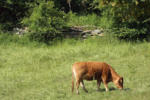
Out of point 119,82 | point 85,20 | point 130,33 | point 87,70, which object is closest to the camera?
point 87,70

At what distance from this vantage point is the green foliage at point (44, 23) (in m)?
24.0

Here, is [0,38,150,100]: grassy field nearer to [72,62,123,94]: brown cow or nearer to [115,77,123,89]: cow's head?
[115,77,123,89]: cow's head

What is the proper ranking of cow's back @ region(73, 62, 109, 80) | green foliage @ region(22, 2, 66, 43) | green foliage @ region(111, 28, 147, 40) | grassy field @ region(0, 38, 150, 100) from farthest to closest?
green foliage @ region(22, 2, 66, 43), green foliage @ region(111, 28, 147, 40), grassy field @ region(0, 38, 150, 100), cow's back @ region(73, 62, 109, 80)

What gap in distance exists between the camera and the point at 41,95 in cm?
1195

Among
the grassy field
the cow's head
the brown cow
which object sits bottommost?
the grassy field

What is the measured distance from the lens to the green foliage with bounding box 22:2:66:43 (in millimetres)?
24016

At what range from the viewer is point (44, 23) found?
24125 millimetres

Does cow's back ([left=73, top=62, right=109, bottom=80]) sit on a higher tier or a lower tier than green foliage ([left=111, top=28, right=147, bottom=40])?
higher

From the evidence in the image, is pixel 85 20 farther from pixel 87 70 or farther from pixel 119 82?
pixel 87 70

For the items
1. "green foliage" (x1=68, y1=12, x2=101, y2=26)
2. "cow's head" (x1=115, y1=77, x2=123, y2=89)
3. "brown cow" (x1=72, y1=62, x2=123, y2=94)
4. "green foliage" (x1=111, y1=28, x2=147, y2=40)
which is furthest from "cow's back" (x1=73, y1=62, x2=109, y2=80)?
"green foliage" (x1=68, y1=12, x2=101, y2=26)

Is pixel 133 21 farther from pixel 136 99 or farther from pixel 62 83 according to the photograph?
pixel 136 99

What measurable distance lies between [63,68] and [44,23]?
767 cm

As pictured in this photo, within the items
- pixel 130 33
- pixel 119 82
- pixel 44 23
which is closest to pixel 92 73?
pixel 119 82

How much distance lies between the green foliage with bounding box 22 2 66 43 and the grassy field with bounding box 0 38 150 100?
1.05 m
